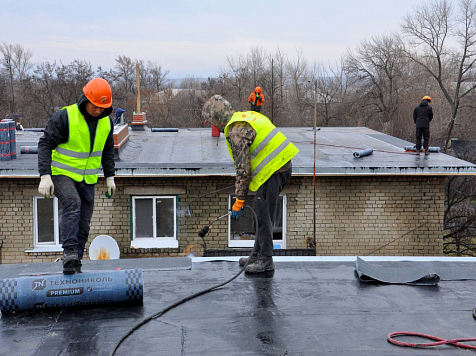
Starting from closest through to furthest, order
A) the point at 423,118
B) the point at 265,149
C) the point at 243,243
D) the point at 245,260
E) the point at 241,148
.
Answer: the point at 241,148
the point at 265,149
the point at 245,260
the point at 243,243
the point at 423,118

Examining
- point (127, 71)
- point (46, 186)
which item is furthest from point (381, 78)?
point (46, 186)

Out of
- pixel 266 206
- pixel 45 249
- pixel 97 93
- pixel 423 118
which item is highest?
pixel 423 118

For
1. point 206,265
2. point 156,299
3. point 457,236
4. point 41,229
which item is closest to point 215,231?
point 41,229

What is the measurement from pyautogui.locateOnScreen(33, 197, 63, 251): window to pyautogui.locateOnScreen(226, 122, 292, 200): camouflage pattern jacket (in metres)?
8.81

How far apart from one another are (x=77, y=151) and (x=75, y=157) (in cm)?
6

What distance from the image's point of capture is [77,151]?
500cm

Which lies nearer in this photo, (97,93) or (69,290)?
(69,290)

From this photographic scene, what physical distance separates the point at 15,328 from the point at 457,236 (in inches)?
833

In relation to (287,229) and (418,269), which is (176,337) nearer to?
(418,269)

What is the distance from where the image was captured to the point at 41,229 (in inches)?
521

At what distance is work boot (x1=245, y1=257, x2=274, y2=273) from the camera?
5.60m

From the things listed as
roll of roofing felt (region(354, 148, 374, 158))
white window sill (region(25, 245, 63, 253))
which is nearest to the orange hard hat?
white window sill (region(25, 245, 63, 253))

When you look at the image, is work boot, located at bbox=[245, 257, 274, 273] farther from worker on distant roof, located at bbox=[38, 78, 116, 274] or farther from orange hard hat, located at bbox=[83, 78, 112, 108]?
orange hard hat, located at bbox=[83, 78, 112, 108]

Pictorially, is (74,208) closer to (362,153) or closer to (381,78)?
(362,153)
